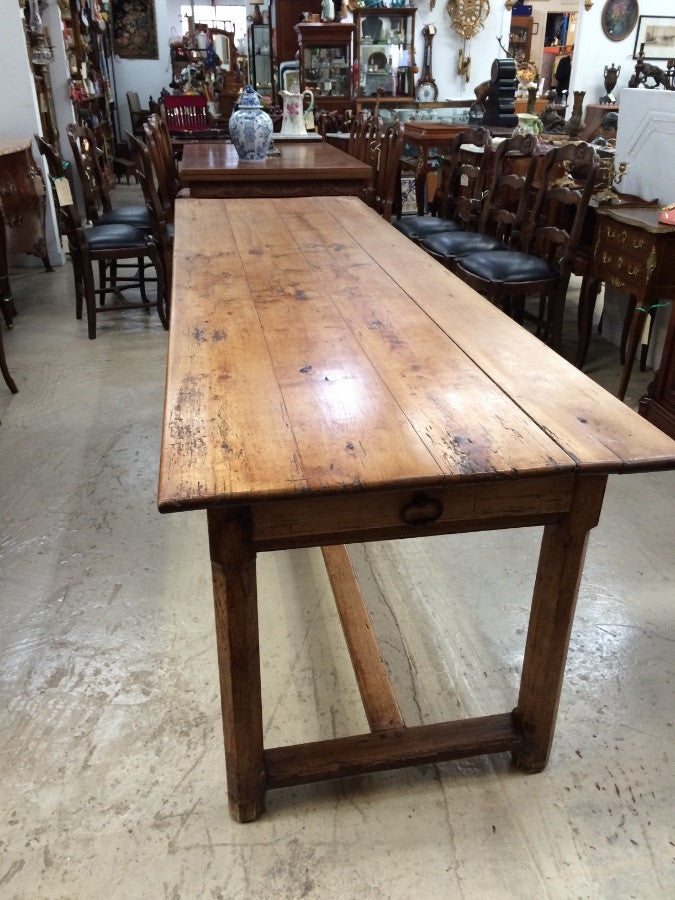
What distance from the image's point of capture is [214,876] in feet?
4.42

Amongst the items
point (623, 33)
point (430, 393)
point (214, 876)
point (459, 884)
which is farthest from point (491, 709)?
point (623, 33)

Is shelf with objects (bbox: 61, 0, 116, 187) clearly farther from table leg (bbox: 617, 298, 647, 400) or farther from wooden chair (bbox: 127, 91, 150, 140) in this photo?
table leg (bbox: 617, 298, 647, 400)

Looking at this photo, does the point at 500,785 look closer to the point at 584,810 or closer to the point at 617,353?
the point at 584,810

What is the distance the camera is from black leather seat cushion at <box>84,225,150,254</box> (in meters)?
3.86

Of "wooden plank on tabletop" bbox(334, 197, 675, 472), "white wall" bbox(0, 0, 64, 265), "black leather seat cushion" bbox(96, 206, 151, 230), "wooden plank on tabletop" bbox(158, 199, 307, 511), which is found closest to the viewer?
"wooden plank on tabletop" bbox(158, 199, 307, 511)

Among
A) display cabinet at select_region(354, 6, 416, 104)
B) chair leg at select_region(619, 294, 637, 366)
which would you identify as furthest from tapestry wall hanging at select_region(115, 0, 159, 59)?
chair leg at select_region(619, 294, 637, 366)

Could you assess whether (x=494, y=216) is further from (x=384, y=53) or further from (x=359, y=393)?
(x=384, y=53)

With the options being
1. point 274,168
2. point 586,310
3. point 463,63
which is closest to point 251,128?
point 274,168

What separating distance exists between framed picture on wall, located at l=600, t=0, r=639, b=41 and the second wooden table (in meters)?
7.40

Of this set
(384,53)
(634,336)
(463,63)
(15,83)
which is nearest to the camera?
(634,336)

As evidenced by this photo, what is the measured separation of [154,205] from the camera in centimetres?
387

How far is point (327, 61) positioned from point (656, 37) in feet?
16.3

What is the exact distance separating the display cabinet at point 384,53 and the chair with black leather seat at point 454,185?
341 centimetres

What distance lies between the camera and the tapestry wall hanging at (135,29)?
10.8 meters
